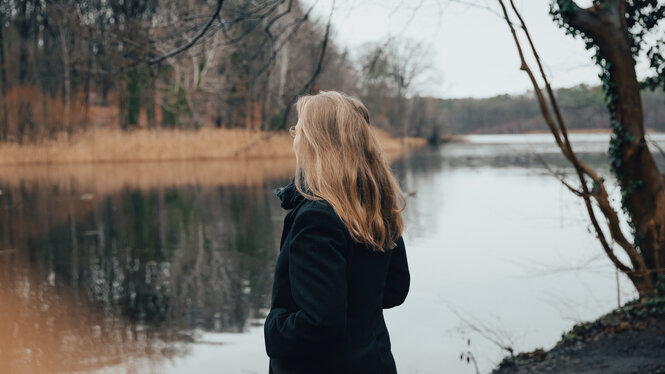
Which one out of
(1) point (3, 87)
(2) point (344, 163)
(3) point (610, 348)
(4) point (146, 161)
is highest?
(1) point (3, 87)

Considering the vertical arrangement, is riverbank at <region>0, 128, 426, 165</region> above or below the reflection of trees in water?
above

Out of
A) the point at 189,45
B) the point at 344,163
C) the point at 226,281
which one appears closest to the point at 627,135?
the point at 189,45

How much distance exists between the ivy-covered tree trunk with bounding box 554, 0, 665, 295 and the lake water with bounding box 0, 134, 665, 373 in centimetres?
27

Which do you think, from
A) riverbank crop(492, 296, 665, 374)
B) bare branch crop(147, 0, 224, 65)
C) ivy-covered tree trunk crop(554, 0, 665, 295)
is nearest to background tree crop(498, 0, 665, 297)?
ivy-covered tree trunk crop(554, 0, 665, 295)

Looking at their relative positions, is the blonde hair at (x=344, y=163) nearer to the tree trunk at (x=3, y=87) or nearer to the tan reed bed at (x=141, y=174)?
the tan reed bed at (x=141, y=174)

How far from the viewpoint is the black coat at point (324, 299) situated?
1.95m

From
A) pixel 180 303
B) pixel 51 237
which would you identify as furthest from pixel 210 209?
pixel 180 303

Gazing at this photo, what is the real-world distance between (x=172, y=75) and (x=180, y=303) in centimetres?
3092

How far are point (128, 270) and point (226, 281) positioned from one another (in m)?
1.63

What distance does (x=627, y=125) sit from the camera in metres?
6.05

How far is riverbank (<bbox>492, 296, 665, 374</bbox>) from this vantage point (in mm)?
4828

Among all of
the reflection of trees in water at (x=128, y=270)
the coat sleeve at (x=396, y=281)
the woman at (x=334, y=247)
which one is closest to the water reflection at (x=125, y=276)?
the reflection of trees in water at (x=128, y=270)

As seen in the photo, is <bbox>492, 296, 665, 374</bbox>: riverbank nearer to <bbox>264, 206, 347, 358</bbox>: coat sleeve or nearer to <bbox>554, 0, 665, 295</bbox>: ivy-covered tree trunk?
<bbox>554, 0, 665, 295</bbox>: ivy-covered tree trunk

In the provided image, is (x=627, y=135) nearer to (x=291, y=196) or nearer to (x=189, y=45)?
(x=189, y=45)
